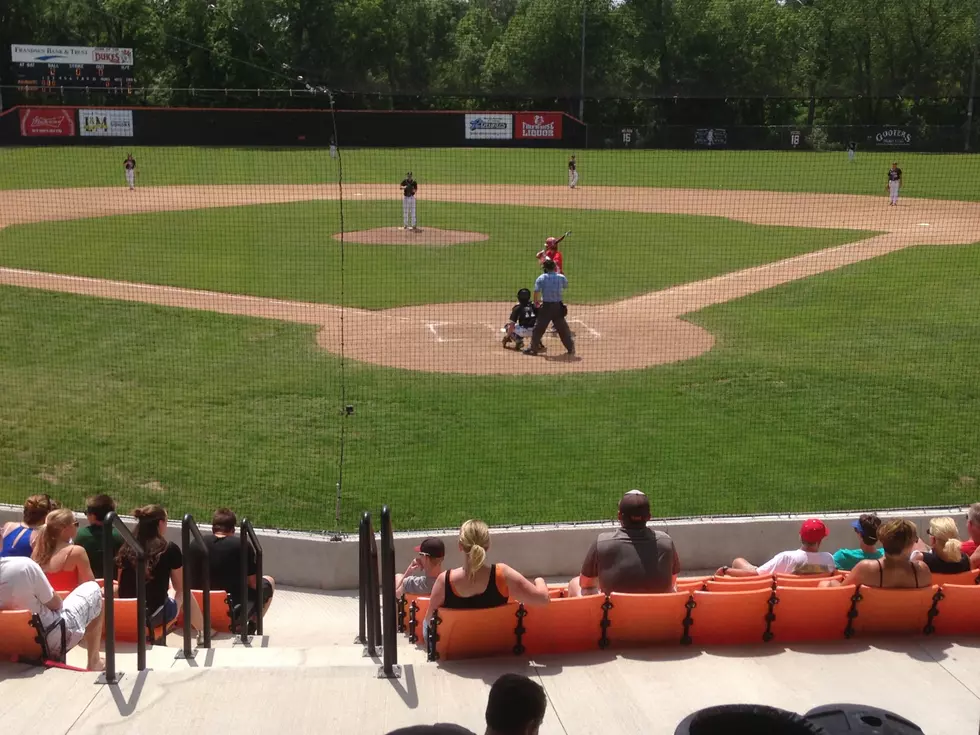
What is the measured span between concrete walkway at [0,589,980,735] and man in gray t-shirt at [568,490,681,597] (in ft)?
1.60

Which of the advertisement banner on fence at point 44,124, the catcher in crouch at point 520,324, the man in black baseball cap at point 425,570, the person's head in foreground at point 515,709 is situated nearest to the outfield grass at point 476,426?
the catcher in crouch at point 520,324

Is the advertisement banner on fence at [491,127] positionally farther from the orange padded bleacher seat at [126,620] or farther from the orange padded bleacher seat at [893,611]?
the orange padded bleacher seat at [893,611]

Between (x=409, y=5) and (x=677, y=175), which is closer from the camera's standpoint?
(x=677, y=175)

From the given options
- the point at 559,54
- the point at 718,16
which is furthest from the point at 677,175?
the point at 718,16

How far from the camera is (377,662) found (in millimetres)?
5484

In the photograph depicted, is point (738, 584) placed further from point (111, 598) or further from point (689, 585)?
point (111, 598)

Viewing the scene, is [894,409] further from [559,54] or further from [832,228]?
[559,54]

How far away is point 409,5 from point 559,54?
880 centimetres

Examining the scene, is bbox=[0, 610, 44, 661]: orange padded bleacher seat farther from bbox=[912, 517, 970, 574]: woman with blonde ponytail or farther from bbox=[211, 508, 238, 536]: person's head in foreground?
bbox=[912, 517, 970, 574]: woman with blonde ponytail

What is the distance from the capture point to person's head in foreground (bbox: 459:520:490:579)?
5438mm

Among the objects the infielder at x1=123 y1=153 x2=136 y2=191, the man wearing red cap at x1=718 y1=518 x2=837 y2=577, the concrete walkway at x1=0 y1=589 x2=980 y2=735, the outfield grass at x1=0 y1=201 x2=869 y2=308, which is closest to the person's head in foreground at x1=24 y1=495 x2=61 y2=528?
the concrete walkway at x1=0 y1=589 x2=980 y2=735

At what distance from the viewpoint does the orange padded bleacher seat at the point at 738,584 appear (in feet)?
19.6

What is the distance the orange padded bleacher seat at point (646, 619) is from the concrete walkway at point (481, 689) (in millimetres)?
80

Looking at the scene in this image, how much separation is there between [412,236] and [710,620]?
19976mm
